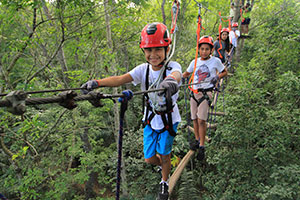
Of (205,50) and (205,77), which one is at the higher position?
(205,50)

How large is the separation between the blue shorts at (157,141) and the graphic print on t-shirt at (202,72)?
52.3 inches

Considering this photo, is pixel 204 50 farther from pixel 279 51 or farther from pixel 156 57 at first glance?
pixel 279 51

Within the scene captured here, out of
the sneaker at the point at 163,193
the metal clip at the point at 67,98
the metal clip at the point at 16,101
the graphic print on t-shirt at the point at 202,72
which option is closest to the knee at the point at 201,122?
the graphic print on t-shirt at the point at 202,72

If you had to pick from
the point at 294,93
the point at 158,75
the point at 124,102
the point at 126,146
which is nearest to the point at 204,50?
the point at 158,75

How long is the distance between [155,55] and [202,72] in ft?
4.95

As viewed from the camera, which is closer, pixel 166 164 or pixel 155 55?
pixel 155 55

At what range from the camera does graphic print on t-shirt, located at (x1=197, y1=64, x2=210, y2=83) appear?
3039mm

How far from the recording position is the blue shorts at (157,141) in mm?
2014

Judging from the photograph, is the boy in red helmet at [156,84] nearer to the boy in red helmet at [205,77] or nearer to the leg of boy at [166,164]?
the leg of boy at [166,164]

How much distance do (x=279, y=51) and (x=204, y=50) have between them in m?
4.33

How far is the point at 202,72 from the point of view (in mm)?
3057

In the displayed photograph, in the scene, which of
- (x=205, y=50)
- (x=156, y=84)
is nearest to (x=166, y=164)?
(x=156, y=84)

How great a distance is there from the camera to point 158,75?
1.89 m

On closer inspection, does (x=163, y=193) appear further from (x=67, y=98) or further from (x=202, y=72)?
(x=202, y=72)
